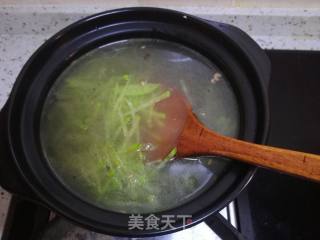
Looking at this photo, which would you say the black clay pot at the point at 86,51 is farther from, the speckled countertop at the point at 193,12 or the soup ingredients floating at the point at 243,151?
the speckled countertop at the point at 193,12

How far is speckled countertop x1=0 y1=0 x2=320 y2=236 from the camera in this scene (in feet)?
4.20

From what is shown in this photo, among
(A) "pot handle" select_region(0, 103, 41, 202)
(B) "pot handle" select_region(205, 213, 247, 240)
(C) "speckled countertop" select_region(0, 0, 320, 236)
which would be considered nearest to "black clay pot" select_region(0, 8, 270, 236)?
(A) "pot handle" select_region(0, 103, 41, 202)

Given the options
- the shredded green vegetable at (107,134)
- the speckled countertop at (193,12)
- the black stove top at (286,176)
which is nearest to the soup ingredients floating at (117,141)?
the shredded green vegetable at (107,134)

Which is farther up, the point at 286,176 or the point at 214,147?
the point at 214,147

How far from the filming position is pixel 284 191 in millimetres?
1041

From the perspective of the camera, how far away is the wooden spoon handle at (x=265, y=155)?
759mm

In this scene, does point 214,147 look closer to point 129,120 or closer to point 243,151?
point 243,151

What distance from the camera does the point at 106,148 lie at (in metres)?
0.90

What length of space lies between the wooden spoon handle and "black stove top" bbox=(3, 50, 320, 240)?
25 centimetres

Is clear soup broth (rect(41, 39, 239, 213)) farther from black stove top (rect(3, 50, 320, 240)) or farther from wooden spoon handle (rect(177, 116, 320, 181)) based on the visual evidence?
black stove top (rect(3, 50, 320, 240))

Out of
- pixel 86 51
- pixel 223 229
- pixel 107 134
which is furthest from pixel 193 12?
pixel 223 229

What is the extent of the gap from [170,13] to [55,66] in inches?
12.5

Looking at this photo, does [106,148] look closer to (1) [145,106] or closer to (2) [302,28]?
(1) [145,106]

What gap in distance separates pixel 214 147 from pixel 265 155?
0.11 metres
